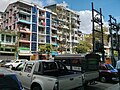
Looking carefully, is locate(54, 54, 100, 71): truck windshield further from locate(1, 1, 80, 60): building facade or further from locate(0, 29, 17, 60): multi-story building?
locate(1, 1, 80, 60): building facade

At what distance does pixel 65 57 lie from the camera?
38.6 ft

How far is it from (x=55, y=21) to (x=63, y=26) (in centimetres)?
290

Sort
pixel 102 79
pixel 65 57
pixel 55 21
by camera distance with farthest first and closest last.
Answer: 1. pixel 55 21
2. pixel 102 79
3. pixel 65 57

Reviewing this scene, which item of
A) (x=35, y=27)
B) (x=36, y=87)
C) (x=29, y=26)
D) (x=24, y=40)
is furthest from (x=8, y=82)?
(x=35, y=27)

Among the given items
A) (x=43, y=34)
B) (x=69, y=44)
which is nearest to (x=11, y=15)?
(x=43, y=34)

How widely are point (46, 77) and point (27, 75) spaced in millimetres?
1470

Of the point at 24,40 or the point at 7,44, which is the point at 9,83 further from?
the point at 24,40

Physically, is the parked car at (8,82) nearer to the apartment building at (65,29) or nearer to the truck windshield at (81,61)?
the truck windshield at (81,61)

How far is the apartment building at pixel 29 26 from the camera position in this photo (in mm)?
47156

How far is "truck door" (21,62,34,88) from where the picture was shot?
26.5 feet

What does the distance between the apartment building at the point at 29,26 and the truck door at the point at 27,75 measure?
37034 mm

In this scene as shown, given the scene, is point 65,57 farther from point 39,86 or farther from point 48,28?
point 48,28

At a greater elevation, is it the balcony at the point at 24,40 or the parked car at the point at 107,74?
the balcony at the point at 24,40

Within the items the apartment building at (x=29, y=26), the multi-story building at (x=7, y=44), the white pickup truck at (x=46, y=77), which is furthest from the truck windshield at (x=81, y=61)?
the apartment building at (x=29, y=26)
